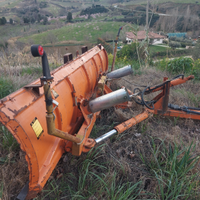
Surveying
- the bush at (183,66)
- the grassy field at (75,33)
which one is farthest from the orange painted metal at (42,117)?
the grassy field at (75,33)

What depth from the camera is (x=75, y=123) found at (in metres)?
2.37

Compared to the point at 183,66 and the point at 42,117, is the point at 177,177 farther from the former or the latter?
the point at 183,66

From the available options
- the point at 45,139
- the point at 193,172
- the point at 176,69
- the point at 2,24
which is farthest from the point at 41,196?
the point at 2,24

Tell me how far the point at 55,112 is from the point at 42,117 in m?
0.24

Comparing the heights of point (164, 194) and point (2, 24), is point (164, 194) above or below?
below

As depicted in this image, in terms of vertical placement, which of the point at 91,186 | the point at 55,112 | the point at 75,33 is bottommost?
the point at 91,186

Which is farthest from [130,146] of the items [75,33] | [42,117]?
[75,33]

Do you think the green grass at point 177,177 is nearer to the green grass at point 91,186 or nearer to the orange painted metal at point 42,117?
the green grass at point 91,186

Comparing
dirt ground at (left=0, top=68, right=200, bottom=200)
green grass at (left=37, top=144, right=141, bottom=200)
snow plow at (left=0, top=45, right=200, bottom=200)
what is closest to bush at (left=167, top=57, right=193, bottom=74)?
dirt ground at (left=0, top=68, right=200, bottom=200)

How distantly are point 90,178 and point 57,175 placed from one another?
48cm

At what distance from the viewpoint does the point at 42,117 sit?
1561 millimetres

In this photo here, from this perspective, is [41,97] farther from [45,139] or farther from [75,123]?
[75,123]

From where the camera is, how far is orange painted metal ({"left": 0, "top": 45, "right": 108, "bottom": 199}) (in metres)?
1.25

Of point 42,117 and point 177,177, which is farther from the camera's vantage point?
point 177,177
